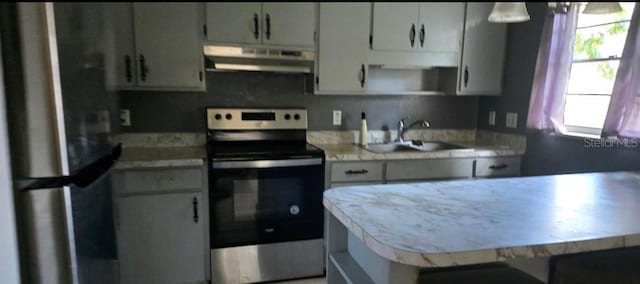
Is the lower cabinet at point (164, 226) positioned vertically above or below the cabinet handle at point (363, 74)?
below

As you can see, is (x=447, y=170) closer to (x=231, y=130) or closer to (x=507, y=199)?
(x=507, y=199)

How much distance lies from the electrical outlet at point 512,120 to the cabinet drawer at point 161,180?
7.35 feet

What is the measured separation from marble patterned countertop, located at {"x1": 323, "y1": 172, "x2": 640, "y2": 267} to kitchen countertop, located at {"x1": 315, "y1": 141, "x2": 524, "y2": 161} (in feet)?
3.09

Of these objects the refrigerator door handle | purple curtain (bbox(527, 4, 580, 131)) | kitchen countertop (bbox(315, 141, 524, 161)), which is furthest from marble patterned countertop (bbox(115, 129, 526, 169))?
the refrigerator door handle

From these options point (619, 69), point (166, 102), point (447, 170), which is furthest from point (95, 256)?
point (619, 69)

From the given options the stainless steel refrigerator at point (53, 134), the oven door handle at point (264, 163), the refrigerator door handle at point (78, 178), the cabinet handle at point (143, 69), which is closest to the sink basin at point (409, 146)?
the oven door handle at point (264, 163)

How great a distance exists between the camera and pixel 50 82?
1.04 meters

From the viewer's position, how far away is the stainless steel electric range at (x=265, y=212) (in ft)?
7.47

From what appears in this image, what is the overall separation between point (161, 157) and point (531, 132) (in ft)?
8.01

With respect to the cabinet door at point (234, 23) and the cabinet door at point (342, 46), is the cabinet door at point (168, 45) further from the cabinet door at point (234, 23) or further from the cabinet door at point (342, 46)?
the cabinet door at point (342, 46)

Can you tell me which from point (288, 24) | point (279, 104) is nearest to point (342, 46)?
point (288, 24)

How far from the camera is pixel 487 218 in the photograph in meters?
1.15

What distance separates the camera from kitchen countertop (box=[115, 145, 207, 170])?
2123 millimetres

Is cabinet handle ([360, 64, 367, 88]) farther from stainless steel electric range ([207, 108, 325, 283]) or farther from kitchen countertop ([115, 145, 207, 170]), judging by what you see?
kitchen countertop ([115, 145, 207, 170])
